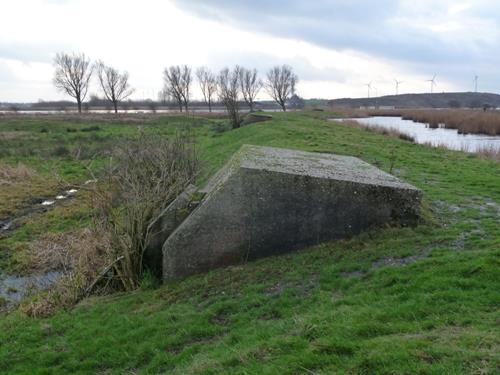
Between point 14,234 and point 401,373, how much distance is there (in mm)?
11721

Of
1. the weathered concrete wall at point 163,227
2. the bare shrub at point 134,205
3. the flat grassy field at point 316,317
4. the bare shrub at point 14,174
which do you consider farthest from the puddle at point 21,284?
the bare shrub at point 14,174

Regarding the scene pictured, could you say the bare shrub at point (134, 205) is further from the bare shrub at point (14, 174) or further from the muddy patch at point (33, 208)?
the bare shrub at point (14, 174)

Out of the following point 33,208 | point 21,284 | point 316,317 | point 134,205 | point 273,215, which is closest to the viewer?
point 316,317

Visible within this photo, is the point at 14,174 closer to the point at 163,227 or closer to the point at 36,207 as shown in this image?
the point at 36,207

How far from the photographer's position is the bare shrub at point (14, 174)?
18.6 metres

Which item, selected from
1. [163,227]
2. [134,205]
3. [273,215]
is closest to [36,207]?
[134,205]

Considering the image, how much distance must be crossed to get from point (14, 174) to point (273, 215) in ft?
51.2

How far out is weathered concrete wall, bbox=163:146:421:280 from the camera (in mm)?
7492

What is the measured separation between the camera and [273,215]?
7543 mm

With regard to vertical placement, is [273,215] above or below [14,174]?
above

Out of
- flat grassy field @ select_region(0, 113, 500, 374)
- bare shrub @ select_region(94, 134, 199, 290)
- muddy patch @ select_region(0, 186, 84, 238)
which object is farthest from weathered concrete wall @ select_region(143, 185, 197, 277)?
muddy patch @ select_region(0, 186, 84, 238)

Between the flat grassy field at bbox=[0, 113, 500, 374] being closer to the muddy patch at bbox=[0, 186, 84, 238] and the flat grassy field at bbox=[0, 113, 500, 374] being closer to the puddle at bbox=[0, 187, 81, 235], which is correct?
the muddy patch at bbox=[0, 186, 84, 238]

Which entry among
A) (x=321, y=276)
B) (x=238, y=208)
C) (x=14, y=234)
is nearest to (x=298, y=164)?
(x=238, y=208)

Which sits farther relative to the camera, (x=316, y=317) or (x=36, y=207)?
Result: (x=36, y=207)
